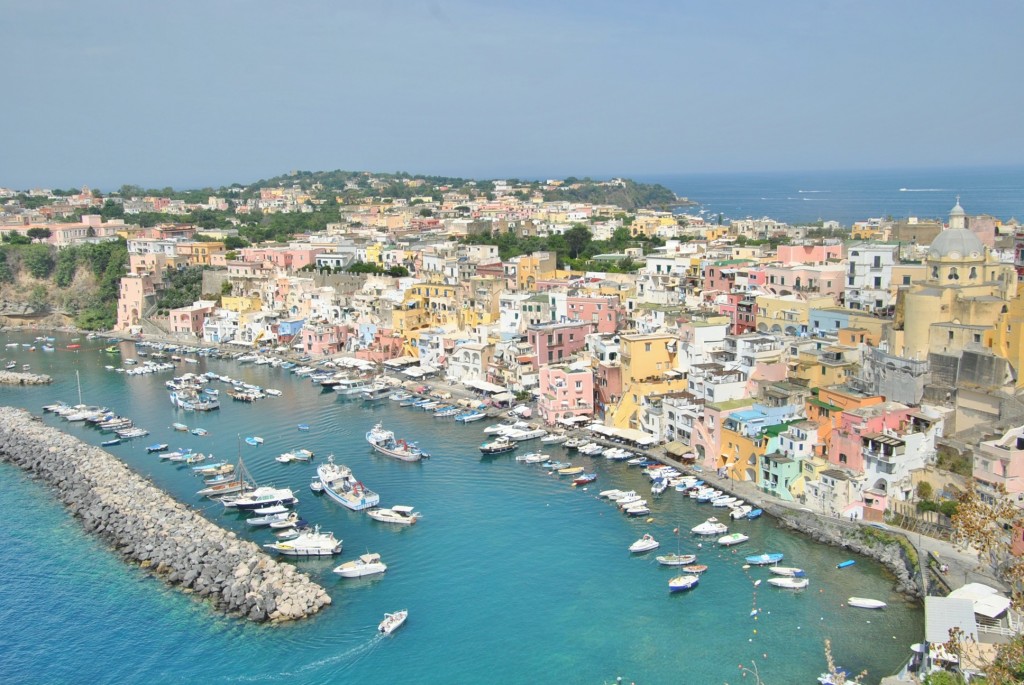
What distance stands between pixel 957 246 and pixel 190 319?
1228 inches

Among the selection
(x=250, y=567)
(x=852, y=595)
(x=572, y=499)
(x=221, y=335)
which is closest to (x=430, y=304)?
(x=221, y=335)

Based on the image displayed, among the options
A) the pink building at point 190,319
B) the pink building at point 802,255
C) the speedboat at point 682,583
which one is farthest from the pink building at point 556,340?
the pink building at point 190,319

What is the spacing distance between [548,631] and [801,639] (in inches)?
150

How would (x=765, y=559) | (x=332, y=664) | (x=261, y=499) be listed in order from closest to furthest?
(x=332, y=664)
(x=765, y=559)
(x=261, y=499)

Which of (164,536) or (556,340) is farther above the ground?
(556,340)

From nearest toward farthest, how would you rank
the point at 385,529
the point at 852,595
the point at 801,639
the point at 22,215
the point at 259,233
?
the point at 801,639
the point at 852,595
the point at 385,529
the point at 259,233
the point at 22,215

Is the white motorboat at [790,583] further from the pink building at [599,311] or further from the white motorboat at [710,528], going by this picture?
the pink building at [599,311]

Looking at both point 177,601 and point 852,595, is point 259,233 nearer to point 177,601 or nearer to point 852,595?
point 177,601

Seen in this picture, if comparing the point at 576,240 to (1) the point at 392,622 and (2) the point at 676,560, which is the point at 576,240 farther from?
(1) the point at 392,622

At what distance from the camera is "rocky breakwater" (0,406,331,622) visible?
14.7 meters

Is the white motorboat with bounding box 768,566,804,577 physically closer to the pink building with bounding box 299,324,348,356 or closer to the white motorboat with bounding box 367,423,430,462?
the white motorboat with bounding box 367,423,430,462

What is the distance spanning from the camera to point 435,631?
14047 mm

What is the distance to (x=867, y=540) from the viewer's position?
52.1 ft

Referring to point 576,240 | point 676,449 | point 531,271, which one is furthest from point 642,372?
point 576,240
